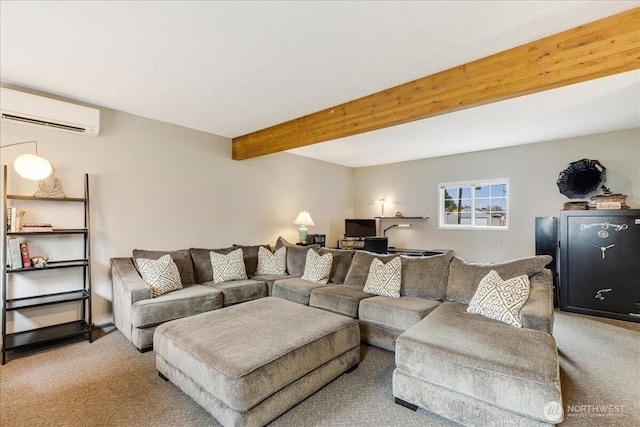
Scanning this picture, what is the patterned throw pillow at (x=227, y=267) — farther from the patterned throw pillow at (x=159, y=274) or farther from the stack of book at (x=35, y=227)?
the stack of book at (x=35, y=227)

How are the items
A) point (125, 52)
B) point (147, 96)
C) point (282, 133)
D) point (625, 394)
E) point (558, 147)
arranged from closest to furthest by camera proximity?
1. point (625, 394)
2. point (125, 52)
3. point (147, 96)
4. point (282, 133)
5. point (558, 147)

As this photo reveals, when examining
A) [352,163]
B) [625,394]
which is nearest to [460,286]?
[625,394]

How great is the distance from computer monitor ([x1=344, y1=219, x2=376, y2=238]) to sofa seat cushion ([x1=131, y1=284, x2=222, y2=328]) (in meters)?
3.55

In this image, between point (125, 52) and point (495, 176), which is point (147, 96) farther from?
point (495, 176)

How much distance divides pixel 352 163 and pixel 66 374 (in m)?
5.76

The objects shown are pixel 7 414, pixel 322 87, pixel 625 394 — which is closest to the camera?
pixel 7 414

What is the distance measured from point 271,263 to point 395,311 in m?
2.21

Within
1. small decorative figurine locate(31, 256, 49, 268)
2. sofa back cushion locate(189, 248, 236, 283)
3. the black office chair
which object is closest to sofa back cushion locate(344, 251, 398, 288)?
the black office chair

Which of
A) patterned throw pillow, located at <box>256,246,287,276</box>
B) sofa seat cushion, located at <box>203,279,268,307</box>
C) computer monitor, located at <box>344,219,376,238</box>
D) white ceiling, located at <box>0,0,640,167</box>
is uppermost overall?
white ceiling, located at <box>0,0,640,167</box>

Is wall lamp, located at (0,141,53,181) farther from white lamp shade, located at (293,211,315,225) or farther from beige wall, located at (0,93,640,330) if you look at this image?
white lamp shade, located at (293,211,315,225)

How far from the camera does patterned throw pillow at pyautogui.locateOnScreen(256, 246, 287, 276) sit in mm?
4477

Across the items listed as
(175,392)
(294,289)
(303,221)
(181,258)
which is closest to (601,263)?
(294,289)

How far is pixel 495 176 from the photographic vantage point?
5352mm

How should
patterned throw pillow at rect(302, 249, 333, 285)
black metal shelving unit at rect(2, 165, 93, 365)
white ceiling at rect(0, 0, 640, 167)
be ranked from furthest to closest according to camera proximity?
patterned throw pillow at rect(302, 249, 333, 285) < black metal shelving unit at rect(2, 165, 93, 365) < white ceiling at rect(0, 0, 640, 167)
